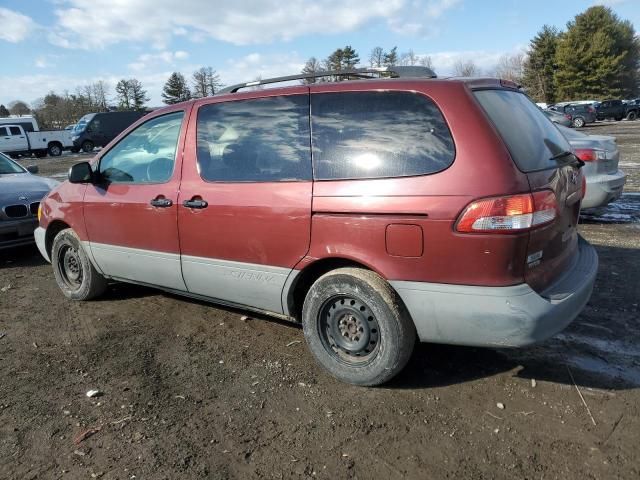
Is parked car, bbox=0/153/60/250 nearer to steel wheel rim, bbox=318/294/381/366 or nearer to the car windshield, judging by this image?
the car windshield

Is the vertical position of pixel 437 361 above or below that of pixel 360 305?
below

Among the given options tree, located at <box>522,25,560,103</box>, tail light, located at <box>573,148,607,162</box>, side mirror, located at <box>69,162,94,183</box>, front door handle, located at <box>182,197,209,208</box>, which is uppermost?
tree, located at <box>522,25,560,103</box>

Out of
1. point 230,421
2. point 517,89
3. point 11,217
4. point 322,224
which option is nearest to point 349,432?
point 230,421

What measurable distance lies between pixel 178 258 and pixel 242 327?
2.57ft

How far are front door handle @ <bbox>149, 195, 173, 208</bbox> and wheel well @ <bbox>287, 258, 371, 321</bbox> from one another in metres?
1.22

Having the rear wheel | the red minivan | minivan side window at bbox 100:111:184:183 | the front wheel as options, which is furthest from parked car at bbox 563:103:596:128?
minivan side window at bbox 100:111:184:183

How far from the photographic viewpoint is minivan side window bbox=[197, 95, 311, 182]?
129 inches

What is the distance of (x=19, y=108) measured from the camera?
238ft

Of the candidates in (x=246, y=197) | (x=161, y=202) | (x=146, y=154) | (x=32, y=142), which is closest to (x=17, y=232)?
(x=146, y=154)

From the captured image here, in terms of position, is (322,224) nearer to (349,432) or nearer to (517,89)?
(349,432)

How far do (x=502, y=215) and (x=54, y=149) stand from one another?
116 feet

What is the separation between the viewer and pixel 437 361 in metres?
3.46

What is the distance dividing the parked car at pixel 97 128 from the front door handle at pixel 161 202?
30160 millimetres

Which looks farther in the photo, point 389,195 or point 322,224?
point 322,224
